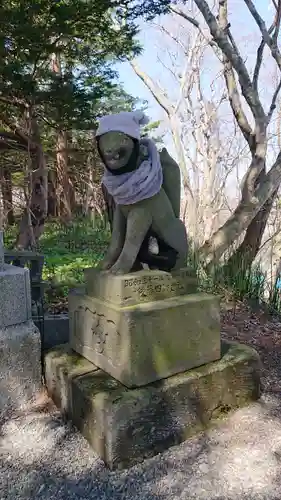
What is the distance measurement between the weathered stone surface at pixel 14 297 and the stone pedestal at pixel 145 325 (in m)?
0.31

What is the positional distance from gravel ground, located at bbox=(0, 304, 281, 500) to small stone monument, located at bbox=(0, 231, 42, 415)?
0.17 meters

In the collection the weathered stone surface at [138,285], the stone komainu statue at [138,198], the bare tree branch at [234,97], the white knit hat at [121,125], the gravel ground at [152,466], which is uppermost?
the bare tree branch at [234,97]

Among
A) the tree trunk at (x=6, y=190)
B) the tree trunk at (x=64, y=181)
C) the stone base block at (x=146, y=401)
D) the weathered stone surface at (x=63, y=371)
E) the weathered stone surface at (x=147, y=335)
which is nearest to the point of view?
the stone base block at (x=146, y=401)

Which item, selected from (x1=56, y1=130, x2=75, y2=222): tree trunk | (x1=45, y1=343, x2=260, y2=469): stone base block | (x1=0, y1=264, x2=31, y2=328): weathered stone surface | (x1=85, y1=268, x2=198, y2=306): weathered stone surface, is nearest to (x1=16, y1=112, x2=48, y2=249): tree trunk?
(x1=56, y1=130, x2=75, y2=222): tree trunk

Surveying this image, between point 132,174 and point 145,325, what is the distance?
795 millimetres

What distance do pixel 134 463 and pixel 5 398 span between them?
905 millimetres

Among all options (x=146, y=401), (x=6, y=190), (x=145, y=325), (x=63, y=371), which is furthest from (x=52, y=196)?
(x=146, y=401)

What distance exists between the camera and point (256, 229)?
6250 mm

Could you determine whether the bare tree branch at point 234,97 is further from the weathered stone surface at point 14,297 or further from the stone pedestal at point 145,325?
the weathered stone surface at point 14,297

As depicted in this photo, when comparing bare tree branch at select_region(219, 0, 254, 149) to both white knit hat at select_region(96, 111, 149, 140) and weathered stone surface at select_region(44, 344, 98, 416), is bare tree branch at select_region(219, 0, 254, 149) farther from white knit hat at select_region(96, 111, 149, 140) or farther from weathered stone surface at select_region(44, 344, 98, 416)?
weathered stone surface at select_region(44, 344, 98, 416)

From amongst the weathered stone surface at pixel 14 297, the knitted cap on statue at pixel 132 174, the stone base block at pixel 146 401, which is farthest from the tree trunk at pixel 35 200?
the knitted cap on statue at pixel 132 174

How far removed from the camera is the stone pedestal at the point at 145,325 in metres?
1.98

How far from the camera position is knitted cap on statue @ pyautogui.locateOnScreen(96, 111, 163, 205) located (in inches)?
77.8

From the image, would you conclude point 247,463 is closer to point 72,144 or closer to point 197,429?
point 197,429
